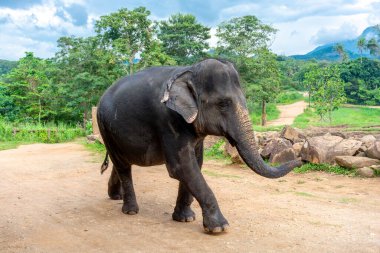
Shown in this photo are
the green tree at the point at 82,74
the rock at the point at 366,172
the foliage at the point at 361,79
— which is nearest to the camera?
the rock at the point at 366,172

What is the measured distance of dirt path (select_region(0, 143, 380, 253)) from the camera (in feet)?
13.4

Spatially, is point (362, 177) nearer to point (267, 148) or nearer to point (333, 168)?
point (333, 168)

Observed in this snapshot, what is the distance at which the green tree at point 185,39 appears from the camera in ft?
111

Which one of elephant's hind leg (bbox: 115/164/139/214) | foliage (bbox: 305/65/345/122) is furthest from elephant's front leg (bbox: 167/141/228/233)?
foliage (bbox: 305/65/345/122)

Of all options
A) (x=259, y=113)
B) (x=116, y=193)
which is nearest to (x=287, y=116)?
(x=259, y=113)

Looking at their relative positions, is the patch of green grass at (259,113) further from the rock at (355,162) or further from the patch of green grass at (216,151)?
the rock at (355,162)

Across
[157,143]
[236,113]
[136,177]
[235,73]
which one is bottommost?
[136,177]

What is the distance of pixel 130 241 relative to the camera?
13.8 feet

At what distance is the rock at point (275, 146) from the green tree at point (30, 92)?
73.7 feet

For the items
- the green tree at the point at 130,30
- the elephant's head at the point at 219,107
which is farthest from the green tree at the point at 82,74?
the elephant's head at the point at 219,107

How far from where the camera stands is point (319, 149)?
332 inches

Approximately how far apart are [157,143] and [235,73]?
45.2 inches

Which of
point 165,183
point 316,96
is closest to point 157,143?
point 165,183

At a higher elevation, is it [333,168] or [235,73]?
[235,73]
